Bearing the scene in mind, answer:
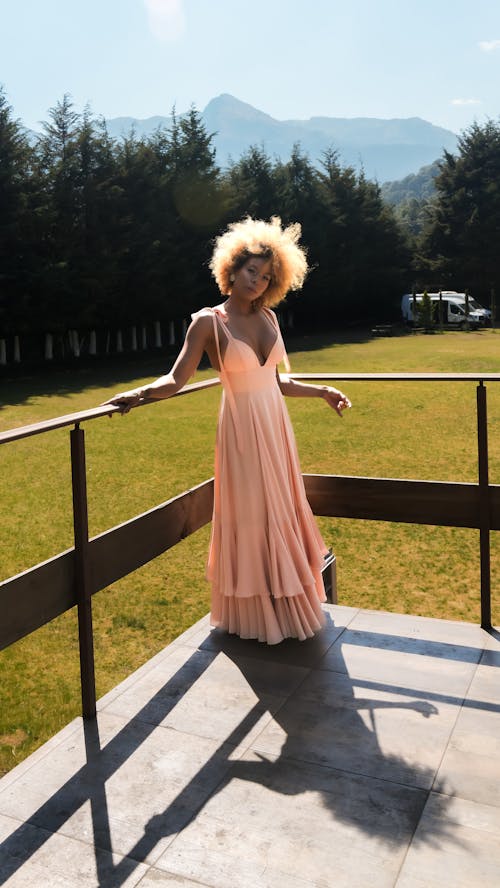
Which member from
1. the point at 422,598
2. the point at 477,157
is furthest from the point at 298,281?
the point at 477,157

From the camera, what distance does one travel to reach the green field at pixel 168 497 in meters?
4.13

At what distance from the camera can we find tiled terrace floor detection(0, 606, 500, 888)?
1.67m

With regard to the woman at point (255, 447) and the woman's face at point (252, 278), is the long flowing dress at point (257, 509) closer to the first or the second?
the woman at point (255, 447)

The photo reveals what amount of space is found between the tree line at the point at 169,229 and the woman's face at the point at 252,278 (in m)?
8.94

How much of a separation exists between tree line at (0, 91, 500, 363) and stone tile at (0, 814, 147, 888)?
1027cm

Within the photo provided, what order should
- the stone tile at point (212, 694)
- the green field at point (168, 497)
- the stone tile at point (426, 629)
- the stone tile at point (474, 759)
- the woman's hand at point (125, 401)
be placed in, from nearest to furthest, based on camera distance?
the stone tile at point (474, 759) → the woman's hand at point (125, 401) → the stone tile at point (212, 694) → the stone tile at point (426, 629) → the green field at point (168, 497)

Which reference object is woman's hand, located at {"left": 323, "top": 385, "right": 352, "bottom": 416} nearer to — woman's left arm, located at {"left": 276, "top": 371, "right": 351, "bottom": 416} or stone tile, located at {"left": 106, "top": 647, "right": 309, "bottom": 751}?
woman's left arm, located at {"left": 276, "top": 371, "right": 351, "bottom": 416}

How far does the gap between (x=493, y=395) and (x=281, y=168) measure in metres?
22.0

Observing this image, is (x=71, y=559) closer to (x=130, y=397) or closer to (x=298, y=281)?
(x=130, y=397)

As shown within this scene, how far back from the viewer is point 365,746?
2115mm

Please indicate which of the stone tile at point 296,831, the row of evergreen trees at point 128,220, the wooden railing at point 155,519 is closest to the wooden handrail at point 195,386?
the wooden railing at point 155,519

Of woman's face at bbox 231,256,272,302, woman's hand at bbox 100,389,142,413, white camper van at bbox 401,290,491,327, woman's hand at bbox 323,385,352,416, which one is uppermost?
white camper van at bbox 401,290,491,327

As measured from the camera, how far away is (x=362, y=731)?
7.20 feet

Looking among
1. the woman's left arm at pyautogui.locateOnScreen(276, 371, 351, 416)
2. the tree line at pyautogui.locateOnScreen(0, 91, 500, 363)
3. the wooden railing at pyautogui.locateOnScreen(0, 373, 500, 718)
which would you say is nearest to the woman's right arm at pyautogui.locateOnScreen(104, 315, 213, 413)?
the wooden railing at pyautogui.locateOnScreen(0, 373, 500, 718)
